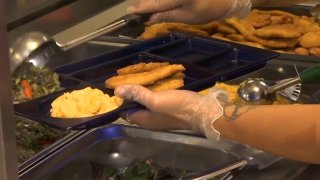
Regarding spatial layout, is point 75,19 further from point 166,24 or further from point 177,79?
point 177,79

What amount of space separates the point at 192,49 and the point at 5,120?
821 mm

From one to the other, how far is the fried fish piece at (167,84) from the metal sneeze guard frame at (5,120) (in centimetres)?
52

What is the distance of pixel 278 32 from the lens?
186 cm

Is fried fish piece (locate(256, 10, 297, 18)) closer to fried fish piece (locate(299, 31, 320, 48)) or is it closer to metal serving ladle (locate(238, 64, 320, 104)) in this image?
fried fish piece (locate(299, 31, 320, 48))

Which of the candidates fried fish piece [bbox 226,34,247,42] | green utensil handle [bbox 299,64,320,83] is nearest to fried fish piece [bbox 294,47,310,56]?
fried fish piece [bbox 226,34,247,42]

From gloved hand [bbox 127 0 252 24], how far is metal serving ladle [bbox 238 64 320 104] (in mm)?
339

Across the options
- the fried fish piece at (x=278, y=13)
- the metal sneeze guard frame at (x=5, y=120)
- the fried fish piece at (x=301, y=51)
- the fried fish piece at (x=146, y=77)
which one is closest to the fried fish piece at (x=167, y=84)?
the fried fish piece at (x=146, y=77)

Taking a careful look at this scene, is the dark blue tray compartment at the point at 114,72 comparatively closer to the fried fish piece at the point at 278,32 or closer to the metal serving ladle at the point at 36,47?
the metal serving ladle at the point at 36,47

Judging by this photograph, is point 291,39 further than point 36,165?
Yes

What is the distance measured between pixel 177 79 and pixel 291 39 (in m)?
0.71

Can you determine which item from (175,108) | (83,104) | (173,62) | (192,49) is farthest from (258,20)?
(83,104)

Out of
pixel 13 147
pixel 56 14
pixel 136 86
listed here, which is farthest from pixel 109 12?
pixel 13 147

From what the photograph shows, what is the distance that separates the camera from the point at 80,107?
111cm

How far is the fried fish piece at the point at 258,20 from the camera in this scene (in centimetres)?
198
